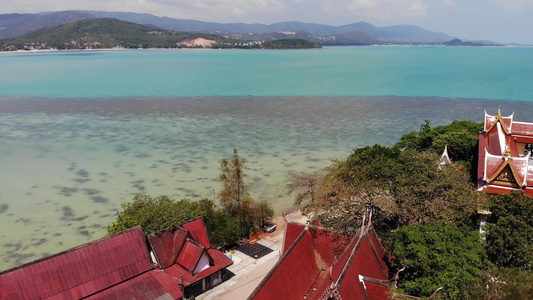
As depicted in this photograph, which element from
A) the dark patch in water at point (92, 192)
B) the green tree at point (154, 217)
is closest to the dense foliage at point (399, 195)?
the green tree at point (154, 217)

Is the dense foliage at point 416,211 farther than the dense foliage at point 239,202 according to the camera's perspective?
No

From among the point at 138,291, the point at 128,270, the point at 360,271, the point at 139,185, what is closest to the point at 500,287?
the point at 360,271

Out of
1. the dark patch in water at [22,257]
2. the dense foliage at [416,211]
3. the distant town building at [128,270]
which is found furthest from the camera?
the dark patch in water at [22,257]

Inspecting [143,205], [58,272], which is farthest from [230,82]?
[58,272]

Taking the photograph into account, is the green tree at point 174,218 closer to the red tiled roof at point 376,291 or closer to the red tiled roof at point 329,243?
the red tiled roof at point 329,243

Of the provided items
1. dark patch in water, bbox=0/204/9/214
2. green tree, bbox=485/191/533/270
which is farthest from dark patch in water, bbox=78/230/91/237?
green tree, bbox=485/191/533/270

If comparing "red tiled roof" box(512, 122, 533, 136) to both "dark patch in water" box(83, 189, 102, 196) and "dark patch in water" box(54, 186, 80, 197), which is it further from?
"dark patch in water" box(54, 186, 80, 197)
